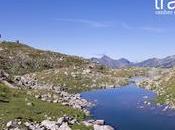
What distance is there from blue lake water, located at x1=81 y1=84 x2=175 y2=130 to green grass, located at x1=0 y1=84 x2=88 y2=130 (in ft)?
16.5

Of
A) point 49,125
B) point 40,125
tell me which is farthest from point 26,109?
point 49,125

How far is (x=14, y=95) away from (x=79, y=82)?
43.5 meters

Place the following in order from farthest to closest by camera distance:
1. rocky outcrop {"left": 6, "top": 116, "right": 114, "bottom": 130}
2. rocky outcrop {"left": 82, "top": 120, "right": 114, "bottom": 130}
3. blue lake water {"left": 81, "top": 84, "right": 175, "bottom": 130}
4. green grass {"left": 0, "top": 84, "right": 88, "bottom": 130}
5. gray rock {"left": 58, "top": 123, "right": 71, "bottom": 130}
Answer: blue lake water {"left": 81, "top": 84, "right": 175, "bottom": 130} → green grass {"left": 0, "top": 84, "right": 88, "bottom": 130} → rocky outcrop {"left": 82, "top": 120, "right": 114, "bottom": 130} → gray rock {"left": 58, "top": 123, "right": 71, "bottom": 130} → rocky outcrop {"left": 6, "top": 116, "right": 114, "bottom": 130}

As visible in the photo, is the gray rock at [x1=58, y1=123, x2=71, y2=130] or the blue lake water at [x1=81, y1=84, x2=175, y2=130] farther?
the blue lake water at [x1=81, y1=84, x2=175, y2=130]

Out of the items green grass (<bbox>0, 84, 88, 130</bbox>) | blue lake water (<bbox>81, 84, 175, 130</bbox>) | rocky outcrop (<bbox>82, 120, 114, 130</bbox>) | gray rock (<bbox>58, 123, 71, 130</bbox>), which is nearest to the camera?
gray rock (<bbox>58, 123, 71, 130</bbox>)

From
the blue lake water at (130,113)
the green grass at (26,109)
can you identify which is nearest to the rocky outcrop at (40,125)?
the green grass at (26,109)

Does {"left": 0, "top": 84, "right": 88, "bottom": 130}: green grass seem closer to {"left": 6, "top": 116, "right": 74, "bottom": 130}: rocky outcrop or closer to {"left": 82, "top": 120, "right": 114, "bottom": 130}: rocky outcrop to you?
{"left": 6, "top": 116, "right": 74, "bottom": 130}: rocky outcrop

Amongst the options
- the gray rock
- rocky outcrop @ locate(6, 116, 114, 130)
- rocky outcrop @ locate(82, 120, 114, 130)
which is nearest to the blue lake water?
rocky outcrop @ locate(82, 120, 114, 130)

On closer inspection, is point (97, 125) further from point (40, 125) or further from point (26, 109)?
point (26, 109)

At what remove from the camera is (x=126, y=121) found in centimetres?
5903

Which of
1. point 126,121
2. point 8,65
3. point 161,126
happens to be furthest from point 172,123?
point 8,65

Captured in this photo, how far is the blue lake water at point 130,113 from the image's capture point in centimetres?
5616

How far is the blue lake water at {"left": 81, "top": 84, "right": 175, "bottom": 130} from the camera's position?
5616 cm

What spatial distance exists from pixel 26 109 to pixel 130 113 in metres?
17.6
